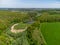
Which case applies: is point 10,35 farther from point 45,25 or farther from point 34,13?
point 45,25

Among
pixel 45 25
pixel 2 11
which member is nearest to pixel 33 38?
pixel 2 11

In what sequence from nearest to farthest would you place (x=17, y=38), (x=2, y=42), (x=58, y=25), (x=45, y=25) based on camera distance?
(x=2, y=42)
(x=17, y=38)
(x=45, y=25)
(x=58, y=25)

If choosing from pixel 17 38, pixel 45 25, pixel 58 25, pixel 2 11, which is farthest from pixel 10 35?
pixel 58 25

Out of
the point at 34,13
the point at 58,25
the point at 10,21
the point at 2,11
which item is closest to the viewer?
the point at 10,21

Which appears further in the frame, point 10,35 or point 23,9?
point 23,9

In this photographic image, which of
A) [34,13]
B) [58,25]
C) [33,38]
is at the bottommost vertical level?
[58,25]

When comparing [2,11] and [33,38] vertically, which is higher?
[2,11]
